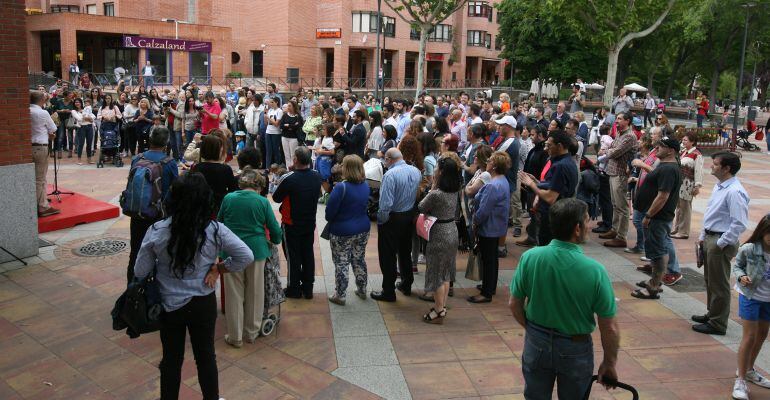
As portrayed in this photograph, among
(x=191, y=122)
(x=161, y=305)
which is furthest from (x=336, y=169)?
(x=191, y=122)

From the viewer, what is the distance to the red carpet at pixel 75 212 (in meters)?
9.24

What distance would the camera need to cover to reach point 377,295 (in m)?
6.93

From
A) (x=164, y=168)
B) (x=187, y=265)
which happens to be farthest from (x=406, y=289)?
(x=187, y=265)

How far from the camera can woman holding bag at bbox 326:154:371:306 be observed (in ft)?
20.6

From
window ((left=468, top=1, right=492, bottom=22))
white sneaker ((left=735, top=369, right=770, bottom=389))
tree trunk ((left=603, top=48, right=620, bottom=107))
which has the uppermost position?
window ((left=468, top=1, right=492, bottom=22))

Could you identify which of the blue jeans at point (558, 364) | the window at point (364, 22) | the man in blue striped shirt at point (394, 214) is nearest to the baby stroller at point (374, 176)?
the man in blue striped shirt at point (394, 214)

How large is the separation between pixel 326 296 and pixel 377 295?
602 millimetres

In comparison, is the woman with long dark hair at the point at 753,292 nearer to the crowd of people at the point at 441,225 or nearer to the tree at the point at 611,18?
the crowd of people at the point at 441,225

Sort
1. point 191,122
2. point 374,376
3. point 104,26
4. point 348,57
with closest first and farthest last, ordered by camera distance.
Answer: point 374,376 < point 191,122 < point 104,26 < point 348,57

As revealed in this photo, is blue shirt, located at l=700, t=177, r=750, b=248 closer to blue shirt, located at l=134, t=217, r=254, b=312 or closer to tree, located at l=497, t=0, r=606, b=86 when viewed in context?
blue shirt, located at l=134, t=217, r=254, b=312

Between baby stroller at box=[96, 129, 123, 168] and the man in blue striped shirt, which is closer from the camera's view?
the man in blue striped shirt

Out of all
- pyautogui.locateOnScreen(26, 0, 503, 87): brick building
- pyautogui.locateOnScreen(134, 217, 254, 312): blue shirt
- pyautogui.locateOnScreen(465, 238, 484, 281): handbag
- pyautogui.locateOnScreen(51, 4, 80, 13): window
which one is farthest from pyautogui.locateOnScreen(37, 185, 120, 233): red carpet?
pyautogui.locateOnScreen(51, 4, 80, 13): window

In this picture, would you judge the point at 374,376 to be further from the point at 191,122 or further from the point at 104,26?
the point at 104,26

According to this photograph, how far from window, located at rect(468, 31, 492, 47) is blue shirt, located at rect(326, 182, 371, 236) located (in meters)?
58.8
